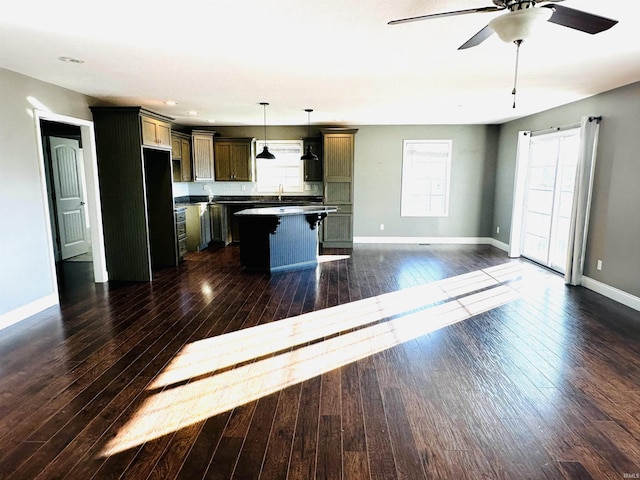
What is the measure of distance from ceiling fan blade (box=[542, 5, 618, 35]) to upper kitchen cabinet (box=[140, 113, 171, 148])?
4685mm

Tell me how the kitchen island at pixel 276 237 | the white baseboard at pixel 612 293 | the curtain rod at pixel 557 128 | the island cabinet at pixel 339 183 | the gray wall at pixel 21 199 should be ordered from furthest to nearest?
the island cabinet at pixel 339 183, the kitchen island at pixel 276 237, the curtain rod at pixel 557 128, the white baseboard at pixel 612 293, the gray wall at pixel 21 199

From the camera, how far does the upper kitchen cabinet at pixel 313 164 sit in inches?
315

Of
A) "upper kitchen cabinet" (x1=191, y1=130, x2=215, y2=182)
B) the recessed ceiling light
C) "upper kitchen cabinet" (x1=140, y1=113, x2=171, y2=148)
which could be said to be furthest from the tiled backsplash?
the recessed ceiling light

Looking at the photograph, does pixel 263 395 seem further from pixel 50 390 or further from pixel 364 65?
pixel 364 65

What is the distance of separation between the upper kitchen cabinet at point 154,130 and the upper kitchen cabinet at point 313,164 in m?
2.93

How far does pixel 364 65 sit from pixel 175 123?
17.6ft

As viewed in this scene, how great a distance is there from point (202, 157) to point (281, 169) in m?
1.63

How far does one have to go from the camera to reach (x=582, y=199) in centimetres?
489

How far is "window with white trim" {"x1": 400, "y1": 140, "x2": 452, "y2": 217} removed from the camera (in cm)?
797

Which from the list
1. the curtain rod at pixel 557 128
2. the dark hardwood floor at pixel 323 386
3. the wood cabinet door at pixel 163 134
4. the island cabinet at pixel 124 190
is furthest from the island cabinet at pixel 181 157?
the curtain rod at pixel 557 128

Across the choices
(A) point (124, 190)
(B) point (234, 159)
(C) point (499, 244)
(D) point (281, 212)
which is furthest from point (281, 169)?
(C) point (499, 244)

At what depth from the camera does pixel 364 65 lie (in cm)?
350

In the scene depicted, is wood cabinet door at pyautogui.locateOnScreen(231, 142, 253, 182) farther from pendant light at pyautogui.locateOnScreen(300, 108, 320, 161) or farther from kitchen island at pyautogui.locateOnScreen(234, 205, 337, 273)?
kitchen island at pyautogui.locateOnScreen(234, 205, 337, 273)

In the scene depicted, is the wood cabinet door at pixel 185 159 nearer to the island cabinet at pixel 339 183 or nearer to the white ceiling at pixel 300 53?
the white ceiling at pixel 300 53
